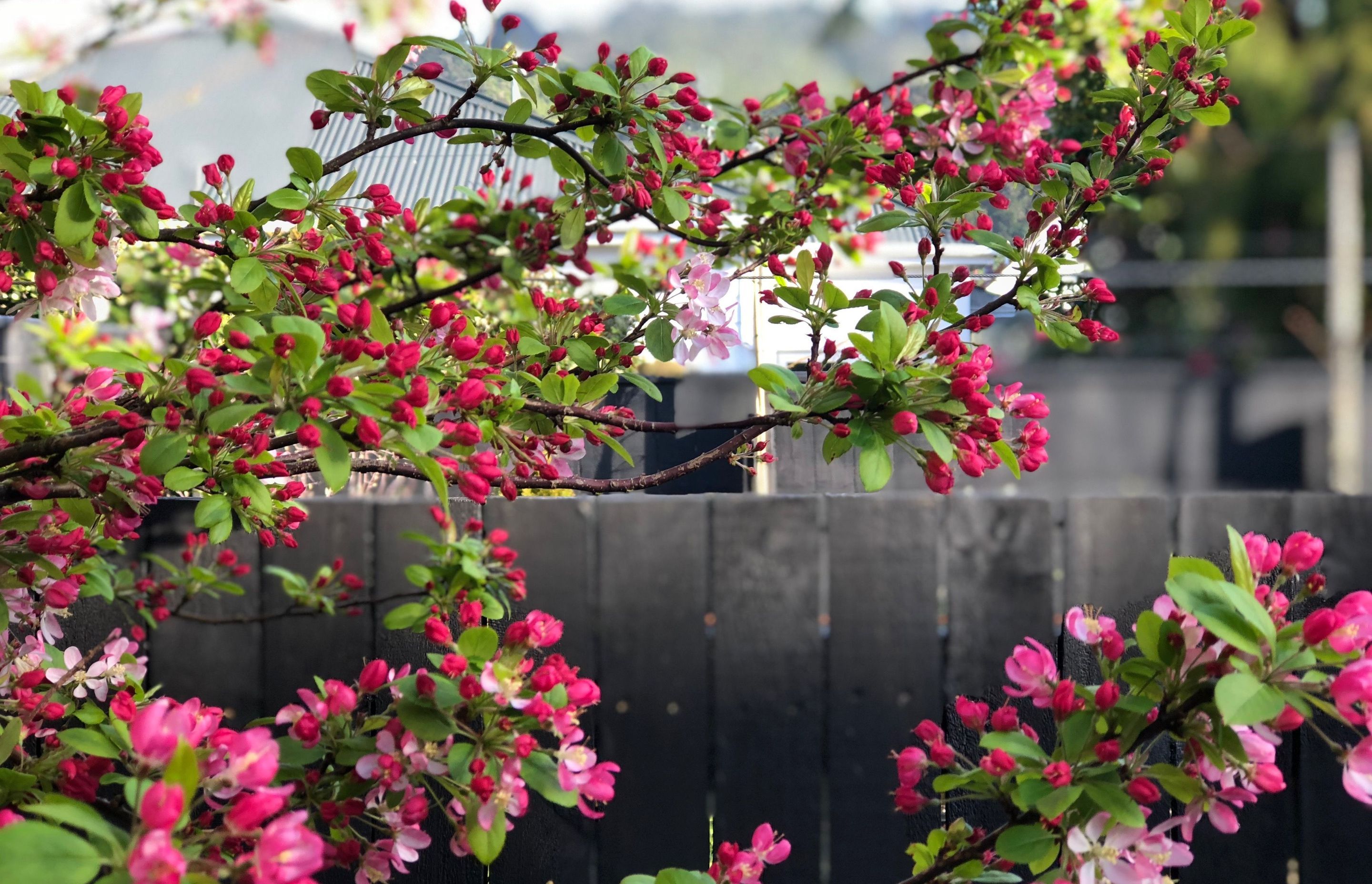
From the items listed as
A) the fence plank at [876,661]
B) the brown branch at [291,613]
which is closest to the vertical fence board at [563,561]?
the brown branch at [291,613]

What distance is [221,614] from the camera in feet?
5.14

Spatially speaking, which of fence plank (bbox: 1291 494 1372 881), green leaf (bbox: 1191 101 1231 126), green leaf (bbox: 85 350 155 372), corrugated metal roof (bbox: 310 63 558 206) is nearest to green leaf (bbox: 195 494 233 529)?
green leaf (bbox: 85 350 155 372)

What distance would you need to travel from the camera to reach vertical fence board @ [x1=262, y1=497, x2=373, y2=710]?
4.88 feet

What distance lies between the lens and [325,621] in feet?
4.91

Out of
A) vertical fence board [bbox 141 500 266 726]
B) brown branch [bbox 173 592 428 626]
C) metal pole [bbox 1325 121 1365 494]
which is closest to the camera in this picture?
brown branch [bbox 173 592 428 626]

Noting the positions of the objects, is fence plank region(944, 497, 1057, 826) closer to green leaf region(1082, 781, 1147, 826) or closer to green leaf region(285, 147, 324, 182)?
green leaf region(1082, 781, 1147, 826)

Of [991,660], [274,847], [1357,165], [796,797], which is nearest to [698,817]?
[796,797]

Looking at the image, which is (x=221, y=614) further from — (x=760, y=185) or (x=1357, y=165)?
(x=1357, y=165)

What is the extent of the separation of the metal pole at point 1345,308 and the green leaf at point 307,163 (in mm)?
8784

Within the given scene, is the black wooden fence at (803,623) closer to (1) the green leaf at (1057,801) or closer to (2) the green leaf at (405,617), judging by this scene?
(2) the green leaf at (405,617)

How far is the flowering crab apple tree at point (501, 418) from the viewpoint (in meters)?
0.61

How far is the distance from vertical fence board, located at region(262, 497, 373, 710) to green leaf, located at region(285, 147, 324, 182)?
0.70m

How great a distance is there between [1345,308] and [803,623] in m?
10.8

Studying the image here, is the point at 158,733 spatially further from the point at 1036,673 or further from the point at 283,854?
the point at 1036,673
